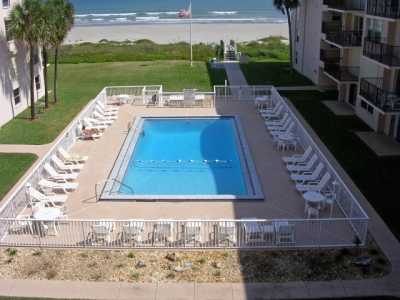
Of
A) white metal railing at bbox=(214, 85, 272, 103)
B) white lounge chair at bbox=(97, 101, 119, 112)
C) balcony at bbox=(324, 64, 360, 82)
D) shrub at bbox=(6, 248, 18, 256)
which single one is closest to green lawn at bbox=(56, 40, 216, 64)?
white metal railing at bbox=(214, 85, 272, 103)

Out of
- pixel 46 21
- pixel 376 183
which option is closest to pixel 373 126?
pixel 376 183

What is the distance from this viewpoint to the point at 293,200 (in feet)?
60.9

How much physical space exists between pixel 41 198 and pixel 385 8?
19.2 metres

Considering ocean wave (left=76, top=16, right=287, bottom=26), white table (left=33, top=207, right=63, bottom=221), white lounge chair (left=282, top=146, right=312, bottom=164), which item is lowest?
white table (left=33, top=207, right=63, bottom=221)

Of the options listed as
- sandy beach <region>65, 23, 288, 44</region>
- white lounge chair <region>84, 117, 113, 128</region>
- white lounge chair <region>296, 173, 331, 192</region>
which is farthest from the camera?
sandy beach <region>65, 23, 288, 44</region>

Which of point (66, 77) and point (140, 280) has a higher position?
point (66, 77)

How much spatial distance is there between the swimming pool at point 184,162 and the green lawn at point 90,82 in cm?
539

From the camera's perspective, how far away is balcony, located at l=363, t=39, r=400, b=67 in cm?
2403

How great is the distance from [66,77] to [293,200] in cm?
3037

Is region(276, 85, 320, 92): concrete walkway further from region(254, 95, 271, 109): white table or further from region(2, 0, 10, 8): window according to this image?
region(2, 0, 10, 8): window

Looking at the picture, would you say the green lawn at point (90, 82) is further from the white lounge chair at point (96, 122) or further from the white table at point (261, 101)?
the white table at point (261, 101)

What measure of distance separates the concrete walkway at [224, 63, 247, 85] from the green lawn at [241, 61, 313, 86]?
422 millimetres

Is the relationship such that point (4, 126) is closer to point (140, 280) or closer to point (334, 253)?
point (140, 280)

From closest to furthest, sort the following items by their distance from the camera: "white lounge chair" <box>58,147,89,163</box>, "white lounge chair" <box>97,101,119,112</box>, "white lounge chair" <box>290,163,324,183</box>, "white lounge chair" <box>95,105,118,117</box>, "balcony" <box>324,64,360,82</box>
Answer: "white lounge chair" <box>290,163,324,183</box>, "white lounge chair" <box>58,147,89,163</box>, "white lounge chair" <box>95,105,118,117</box>, "white lounge chair" <box>97,101,119,112</box>, "balcony" <box>324,64,360,82</box>
